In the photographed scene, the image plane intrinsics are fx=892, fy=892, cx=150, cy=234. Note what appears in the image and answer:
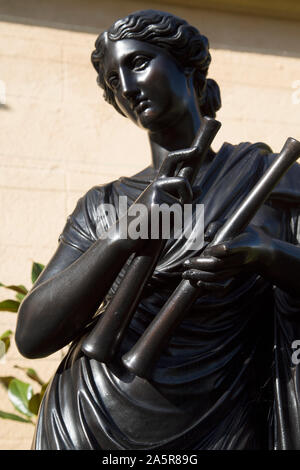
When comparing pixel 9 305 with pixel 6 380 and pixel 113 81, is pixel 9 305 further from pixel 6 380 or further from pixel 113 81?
pixel 113 81

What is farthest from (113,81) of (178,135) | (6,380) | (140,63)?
(6,380)

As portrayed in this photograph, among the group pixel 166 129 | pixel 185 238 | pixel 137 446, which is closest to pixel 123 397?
pixel 137 446

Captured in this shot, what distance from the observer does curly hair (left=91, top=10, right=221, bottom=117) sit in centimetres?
177

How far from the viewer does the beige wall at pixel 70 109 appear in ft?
11.0

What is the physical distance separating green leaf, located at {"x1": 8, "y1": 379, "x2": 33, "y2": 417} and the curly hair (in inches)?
51.3

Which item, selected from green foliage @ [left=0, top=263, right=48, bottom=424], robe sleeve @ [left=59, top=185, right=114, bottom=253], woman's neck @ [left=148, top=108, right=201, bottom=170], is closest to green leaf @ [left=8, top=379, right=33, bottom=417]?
green foliage @ [left=0, top=263, right=48, bottom=424]

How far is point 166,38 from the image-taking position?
5.84 ft

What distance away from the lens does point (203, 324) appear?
5.46 ft

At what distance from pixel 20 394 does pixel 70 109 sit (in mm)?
1212

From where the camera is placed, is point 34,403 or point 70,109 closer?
point 34,403

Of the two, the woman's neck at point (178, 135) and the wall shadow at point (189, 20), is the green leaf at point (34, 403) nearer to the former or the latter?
the woman's neck at point (178, 135)

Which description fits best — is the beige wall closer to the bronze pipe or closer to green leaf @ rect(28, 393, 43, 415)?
green leaf @ rect(28, 393, 43, 415)
